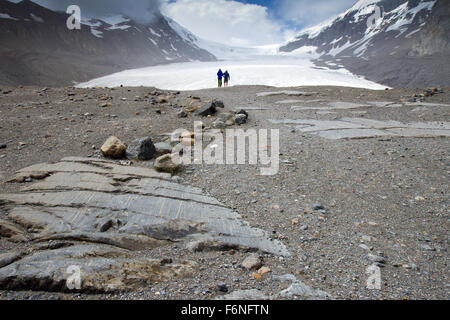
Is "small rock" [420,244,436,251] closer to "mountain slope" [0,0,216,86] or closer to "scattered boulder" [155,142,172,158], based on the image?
"scattered boulder" [155,142,172,158]

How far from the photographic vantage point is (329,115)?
30.9ft

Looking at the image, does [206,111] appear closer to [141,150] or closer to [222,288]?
[141,150]

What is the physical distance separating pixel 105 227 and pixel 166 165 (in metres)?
1.97

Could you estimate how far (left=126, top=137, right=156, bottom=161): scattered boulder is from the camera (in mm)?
5480

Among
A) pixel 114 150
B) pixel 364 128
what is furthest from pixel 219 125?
pixel 364 128

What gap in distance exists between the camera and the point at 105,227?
3246 millimetres

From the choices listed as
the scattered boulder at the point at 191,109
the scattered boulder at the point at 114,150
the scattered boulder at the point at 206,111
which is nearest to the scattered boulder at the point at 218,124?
the scattered boulder at the point at 206,111

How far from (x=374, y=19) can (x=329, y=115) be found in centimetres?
21185

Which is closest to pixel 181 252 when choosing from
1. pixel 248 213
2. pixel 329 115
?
pixel 248 213

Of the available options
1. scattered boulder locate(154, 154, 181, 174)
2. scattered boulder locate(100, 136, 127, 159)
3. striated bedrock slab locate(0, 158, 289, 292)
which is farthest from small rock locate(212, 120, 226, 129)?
striated bedrock slab locate(0, 158, 289, 292)

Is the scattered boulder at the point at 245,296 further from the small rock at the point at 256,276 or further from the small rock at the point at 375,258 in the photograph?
the small rock at the point at 375,258

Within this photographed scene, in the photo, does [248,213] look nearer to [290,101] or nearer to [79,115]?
[79,115]

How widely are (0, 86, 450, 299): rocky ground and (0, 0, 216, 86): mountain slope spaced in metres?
56.6

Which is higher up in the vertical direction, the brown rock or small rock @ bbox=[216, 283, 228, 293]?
the brown rock
